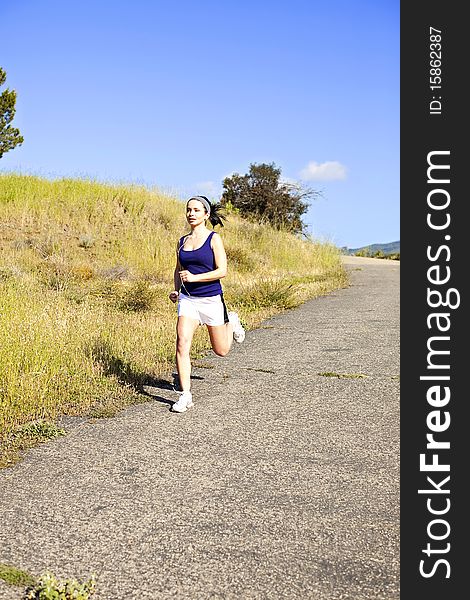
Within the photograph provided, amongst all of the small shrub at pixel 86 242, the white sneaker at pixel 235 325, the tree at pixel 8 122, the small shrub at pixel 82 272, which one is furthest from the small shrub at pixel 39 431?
the tree at pixel 8 122

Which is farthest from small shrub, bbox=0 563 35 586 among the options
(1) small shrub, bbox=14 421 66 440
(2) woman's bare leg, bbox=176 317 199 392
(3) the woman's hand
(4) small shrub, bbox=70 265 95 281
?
(4) small shrub, bbox=70 265 95 281

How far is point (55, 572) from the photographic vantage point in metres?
3.11

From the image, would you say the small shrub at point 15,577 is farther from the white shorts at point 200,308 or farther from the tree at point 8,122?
the tree at point 8,122

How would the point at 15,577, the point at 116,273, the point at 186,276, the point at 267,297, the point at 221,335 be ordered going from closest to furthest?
the point at 15,577 < the point at 186,276 < the point at 221,335 < the point at 267,297 < the point at 116,273

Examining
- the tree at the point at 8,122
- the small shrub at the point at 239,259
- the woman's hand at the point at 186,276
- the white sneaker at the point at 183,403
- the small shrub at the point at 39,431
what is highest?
the tree at the point at 8,122

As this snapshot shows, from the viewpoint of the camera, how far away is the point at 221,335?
6328 millimetres

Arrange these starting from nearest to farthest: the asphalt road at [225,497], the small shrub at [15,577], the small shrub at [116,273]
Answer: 1. the small shrub at [15,577]
2. the asphalt road at [225,497]
3. the small shrub at [116,273]

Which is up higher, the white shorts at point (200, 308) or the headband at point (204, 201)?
the headband at point (204, 201)

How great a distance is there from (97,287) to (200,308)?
765 centimetres

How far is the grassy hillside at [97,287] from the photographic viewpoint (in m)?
6.09

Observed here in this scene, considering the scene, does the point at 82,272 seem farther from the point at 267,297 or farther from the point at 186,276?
the point at 186,276

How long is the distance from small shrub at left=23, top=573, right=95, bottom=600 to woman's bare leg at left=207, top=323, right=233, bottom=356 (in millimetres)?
3423

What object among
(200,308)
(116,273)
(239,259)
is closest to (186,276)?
(200,308)

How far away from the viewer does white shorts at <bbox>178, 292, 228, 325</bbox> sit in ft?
19.7
